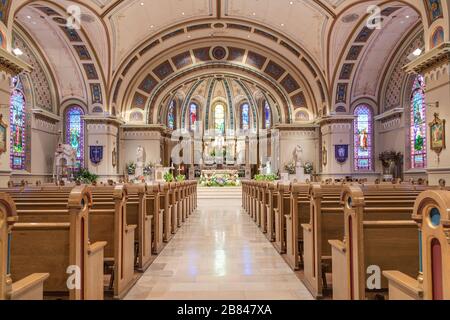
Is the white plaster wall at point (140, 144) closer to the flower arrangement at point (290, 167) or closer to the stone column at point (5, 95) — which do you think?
the flower arrangement at point (290, 167)

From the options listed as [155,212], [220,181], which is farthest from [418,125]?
[155,212]

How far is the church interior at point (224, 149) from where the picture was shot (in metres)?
3.12

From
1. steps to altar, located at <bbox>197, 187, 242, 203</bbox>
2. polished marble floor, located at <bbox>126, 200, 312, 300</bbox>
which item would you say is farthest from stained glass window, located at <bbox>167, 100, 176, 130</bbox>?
polished marble floor, located at <bbox>126, 200, 312, 300</bbox>

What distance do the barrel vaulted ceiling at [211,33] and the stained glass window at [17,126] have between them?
2.76m

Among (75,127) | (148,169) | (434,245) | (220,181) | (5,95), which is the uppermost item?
(75,127)

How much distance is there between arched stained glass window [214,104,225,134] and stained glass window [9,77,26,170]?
656 inches

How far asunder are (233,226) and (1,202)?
28.1ft

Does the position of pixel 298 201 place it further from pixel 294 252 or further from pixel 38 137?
pixel 38 137

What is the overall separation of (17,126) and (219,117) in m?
17.4

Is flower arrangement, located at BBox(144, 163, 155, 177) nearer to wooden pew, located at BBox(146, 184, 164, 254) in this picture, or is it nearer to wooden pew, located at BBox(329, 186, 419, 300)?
wooden pew, located at BBox(146, 184, 164, 254)

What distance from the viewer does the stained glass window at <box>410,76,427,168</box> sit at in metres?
17.6

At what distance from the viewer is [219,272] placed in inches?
209

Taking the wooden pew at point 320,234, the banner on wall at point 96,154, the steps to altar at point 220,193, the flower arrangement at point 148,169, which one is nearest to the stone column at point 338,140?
the steps to altar at point 220,193

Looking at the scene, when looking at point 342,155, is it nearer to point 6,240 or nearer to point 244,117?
point 244,117
